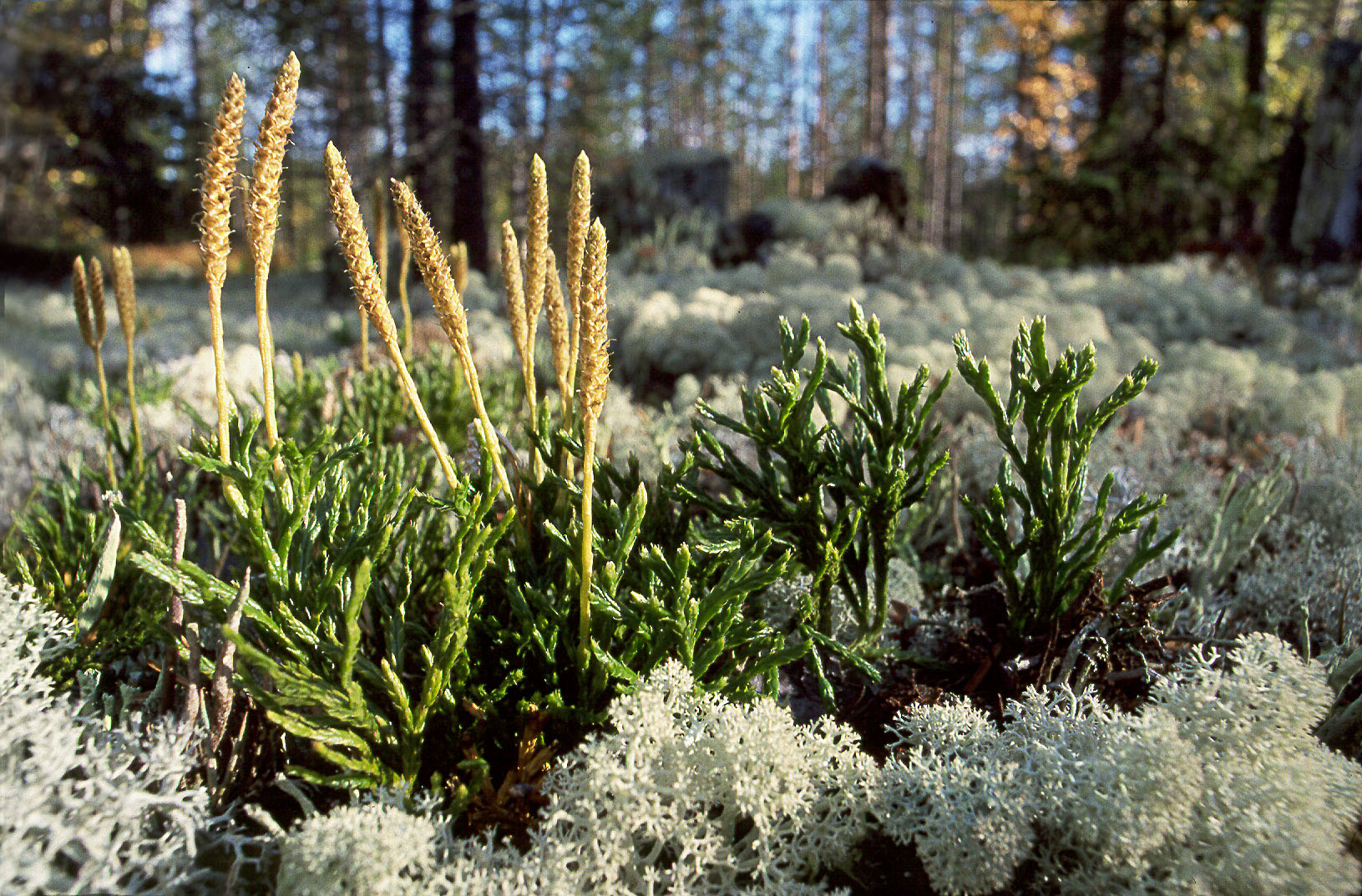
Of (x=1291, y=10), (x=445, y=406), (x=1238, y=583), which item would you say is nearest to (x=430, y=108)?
(x=445, y=406)

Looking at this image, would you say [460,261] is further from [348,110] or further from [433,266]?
[348,110]

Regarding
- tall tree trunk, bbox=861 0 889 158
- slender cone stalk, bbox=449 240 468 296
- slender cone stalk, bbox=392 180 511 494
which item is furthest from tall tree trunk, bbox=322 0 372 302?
tall tree trunk, bbox=861 0 889 158

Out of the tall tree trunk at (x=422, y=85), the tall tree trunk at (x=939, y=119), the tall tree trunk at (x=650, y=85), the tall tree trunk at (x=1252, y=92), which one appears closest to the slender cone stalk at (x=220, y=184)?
the tall tree trunk at (x=422, y=85)

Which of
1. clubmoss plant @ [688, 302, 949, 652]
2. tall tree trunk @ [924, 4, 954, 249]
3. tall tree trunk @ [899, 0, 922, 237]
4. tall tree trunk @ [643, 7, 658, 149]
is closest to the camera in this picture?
clubmoss plant @ [688, 302, 949, 652]

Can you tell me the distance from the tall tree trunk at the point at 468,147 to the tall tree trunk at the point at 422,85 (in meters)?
0.31

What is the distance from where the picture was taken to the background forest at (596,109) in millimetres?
10391

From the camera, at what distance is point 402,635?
4.80 feet

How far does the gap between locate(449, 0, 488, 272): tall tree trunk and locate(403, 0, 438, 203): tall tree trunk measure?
305 mm

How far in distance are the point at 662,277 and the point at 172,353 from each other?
3923 mm

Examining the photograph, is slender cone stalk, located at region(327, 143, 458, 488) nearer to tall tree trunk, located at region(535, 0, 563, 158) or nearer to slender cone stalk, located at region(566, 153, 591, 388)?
slender cone stalk, located at region(566, 153, 591, 388)

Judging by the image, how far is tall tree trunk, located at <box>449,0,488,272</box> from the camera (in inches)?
403

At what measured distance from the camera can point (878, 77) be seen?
1919 centimetres

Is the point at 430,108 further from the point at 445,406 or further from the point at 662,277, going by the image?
the point at 445,406

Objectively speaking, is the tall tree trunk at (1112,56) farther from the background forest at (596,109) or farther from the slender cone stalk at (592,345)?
the slender cone stalk at (592,345)
